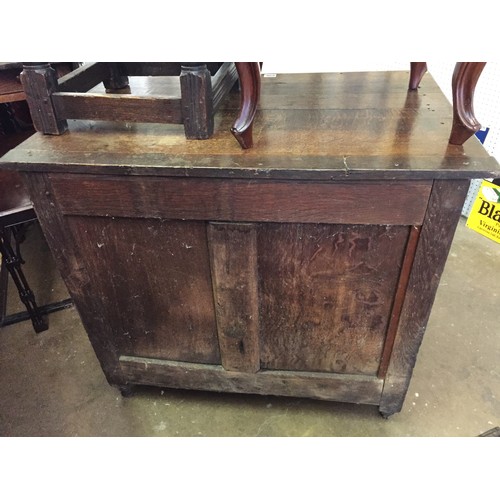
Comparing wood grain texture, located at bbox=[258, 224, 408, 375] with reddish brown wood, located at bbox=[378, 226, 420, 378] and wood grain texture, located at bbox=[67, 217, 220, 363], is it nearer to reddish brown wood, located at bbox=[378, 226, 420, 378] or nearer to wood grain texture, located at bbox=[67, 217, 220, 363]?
reddish brown wood, located at bbox=[378, 226, 420, 378]

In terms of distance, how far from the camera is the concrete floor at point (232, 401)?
54.4 inches

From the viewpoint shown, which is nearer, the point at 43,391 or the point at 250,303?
the point at 250,303

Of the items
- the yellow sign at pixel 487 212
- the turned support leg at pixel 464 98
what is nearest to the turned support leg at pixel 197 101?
the turned support leg at pixel 464 98

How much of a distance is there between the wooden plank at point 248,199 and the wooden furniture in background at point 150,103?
0.42 feet

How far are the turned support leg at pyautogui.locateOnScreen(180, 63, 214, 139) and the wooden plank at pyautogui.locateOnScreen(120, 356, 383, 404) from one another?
2.31 ft

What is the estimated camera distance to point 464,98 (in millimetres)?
861

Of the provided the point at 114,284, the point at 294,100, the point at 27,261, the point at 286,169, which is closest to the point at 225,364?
the point at 114,284

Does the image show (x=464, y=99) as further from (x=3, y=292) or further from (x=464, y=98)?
(x=3, y=292)

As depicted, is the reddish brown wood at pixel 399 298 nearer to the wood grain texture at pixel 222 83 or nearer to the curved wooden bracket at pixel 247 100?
the curved wooden bracket at pixel 247 100

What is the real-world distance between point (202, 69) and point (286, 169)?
0.92ft

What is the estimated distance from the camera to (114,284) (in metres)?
1.16

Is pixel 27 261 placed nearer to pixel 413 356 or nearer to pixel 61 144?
pixel 61 144

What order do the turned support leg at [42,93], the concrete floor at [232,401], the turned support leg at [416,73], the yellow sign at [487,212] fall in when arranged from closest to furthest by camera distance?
the turned support leg at [42,93] < the turned support leg at [416,73] < the concrete floor at [232,401] < the yellow sign at [487,212]

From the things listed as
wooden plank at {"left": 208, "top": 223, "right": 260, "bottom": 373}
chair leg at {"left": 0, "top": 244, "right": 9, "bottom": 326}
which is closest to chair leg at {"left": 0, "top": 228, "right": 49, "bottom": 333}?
chair leg at {"left": 0, "top": 244, "right": 9, "bottom": 326}
